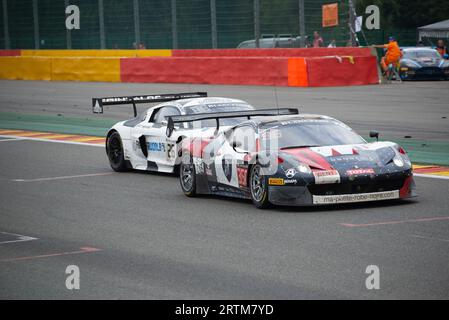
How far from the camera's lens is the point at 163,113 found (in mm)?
17297

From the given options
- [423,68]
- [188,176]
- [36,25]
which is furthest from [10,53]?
[188,176]

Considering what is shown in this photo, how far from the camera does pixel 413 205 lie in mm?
12797

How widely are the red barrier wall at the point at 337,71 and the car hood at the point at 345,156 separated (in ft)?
59.7

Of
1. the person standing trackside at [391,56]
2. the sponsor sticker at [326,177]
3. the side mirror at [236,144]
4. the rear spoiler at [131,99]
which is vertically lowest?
the sponsor sticker at [326,177]

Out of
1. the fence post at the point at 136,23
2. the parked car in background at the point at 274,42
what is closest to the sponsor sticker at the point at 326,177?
the parked car in background at the point at 274,42

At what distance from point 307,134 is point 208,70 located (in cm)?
2077

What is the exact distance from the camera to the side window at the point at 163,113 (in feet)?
56.3

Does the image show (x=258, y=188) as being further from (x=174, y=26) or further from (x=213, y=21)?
(x=174, y=26)

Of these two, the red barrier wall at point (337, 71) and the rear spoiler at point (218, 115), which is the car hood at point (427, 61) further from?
the rear spoiler at point (218, 115)
